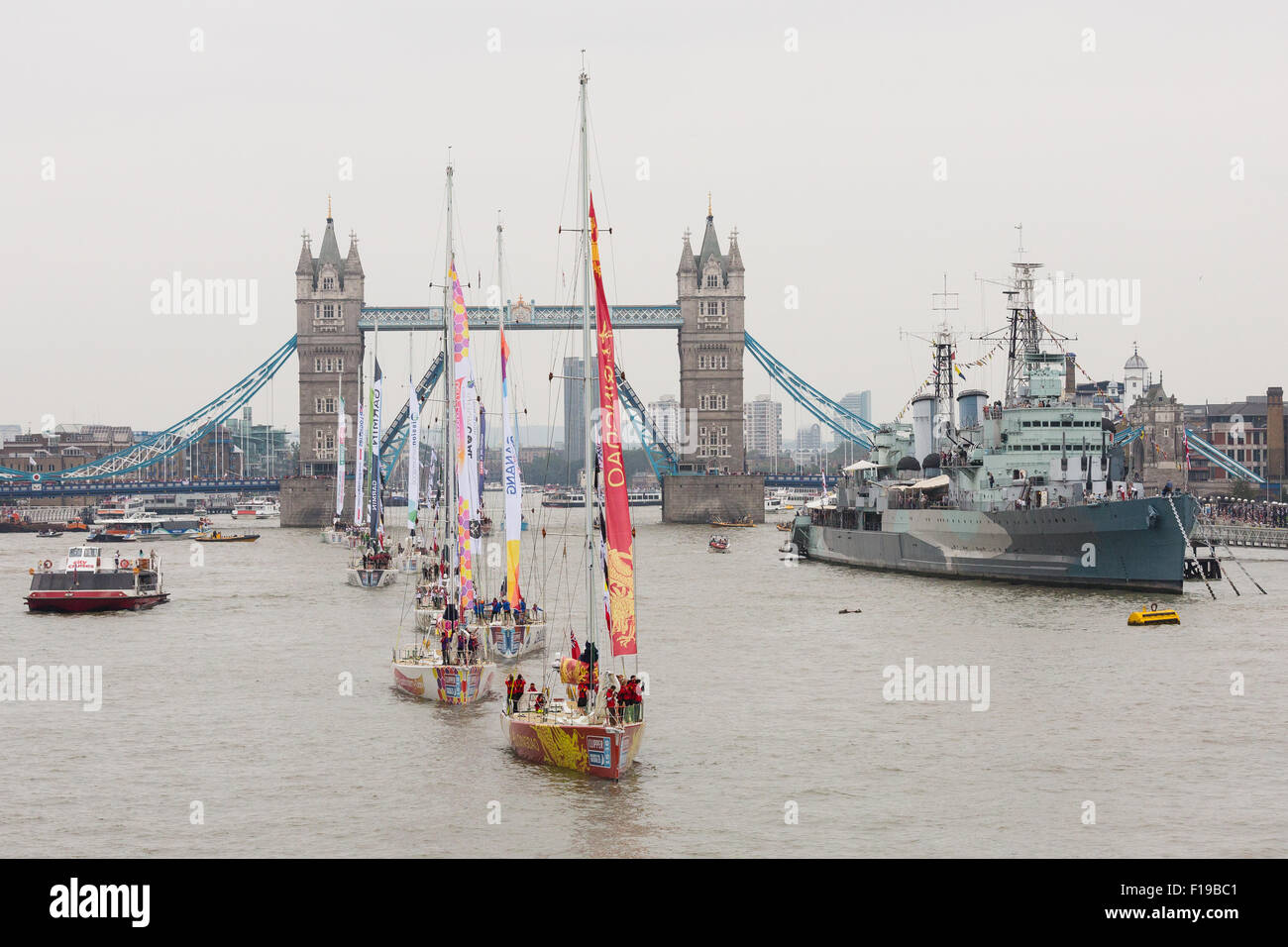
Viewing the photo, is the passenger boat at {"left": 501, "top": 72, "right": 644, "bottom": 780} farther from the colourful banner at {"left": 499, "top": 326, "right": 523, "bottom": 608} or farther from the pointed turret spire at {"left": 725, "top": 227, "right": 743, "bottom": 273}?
the pointed turret spire at {"left": 725, "top": 227, "right": 743, "bottom": 273}

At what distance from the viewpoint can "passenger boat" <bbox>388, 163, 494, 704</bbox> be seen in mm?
33688

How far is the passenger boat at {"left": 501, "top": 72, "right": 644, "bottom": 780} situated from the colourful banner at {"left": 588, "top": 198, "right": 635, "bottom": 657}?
0.02m

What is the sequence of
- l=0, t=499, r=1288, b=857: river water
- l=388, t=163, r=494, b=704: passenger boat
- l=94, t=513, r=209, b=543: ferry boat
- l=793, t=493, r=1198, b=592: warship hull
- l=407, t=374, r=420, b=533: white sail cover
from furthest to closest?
1. l=94, t=513, r=209, b=543: ferry boat
2. l=407, t=374, r=420, b=533: white sail cover
3. l=793, t=493, r=1198, b=592: warship hull
4. l=388, t=163, r=494, b=704: passenger boat
5. l=0, t=499, r=1288, b=857: river water

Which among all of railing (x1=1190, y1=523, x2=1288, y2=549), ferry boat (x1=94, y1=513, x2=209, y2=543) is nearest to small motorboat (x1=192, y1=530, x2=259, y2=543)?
ferry boat (x1=94, y1=513, x2=209, y2=543)

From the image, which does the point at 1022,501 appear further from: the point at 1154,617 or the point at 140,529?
the point at 140,529

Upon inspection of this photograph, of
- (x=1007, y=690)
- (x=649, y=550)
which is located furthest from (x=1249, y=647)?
(x=649, y=550)

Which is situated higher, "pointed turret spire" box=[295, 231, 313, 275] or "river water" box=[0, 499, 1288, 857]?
"pointed turret spire" box=[295, 231, 313, 275]

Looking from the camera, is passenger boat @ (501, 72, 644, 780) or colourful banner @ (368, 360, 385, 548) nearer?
passenger boat @ (501, 72, 644, 780)

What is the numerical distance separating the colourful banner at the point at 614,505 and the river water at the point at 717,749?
2853 mm

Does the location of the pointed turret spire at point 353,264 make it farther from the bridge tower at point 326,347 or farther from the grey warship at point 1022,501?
the grey warship at point 1022,501

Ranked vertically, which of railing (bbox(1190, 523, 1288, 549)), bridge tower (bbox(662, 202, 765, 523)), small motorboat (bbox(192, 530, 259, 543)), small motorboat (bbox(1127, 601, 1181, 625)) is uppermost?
bridge tower (bbox(662, 202, 765, 523))

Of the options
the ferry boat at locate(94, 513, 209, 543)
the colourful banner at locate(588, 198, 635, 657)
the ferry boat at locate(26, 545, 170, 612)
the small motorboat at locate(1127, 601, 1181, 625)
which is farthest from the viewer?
the ferry boat at locate(94, 513, 209, 543)
